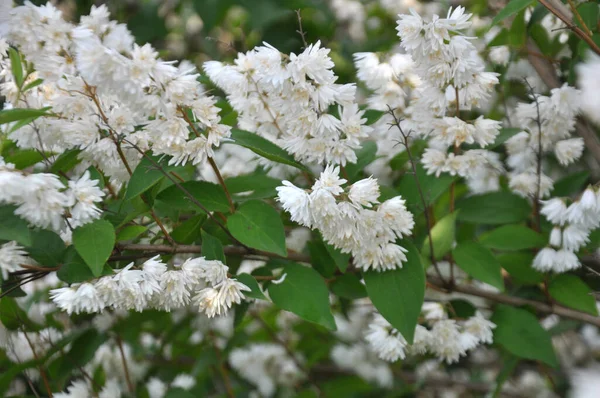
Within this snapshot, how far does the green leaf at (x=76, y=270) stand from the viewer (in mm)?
1400

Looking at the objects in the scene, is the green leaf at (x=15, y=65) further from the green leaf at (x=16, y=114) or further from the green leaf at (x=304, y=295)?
the green leaf at (x=304, y=295)

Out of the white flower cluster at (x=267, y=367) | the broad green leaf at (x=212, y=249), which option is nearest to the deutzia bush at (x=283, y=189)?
the broad green leaf at (x=212, y=249)

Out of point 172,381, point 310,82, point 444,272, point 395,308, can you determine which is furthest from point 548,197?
point 172,381

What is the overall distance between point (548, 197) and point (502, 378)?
2.01 feet

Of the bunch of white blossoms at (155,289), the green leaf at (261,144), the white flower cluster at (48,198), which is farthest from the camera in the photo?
the green leaf at (261,144)

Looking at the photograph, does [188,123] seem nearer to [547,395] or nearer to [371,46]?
[371,46]

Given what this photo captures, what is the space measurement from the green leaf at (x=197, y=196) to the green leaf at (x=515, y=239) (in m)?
0.84

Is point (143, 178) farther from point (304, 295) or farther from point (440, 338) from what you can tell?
point (440, 338)

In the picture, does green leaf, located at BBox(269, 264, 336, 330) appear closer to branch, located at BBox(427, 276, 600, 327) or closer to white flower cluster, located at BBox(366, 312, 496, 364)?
white flower cluster, located at BBox(366, 312, 496, 364)

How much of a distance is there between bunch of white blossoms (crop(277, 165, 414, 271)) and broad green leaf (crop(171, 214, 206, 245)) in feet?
1.03

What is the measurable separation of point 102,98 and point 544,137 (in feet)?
4.42

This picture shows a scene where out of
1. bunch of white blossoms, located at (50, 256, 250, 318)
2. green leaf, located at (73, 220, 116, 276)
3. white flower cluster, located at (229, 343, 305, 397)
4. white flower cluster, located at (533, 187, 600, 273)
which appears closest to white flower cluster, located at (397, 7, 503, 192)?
white flower cluster, located at (533, 187, 600, 273)

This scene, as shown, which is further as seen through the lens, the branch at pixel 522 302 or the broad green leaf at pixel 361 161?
the branch at pixel 522 302

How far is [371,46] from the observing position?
11.8 ft
